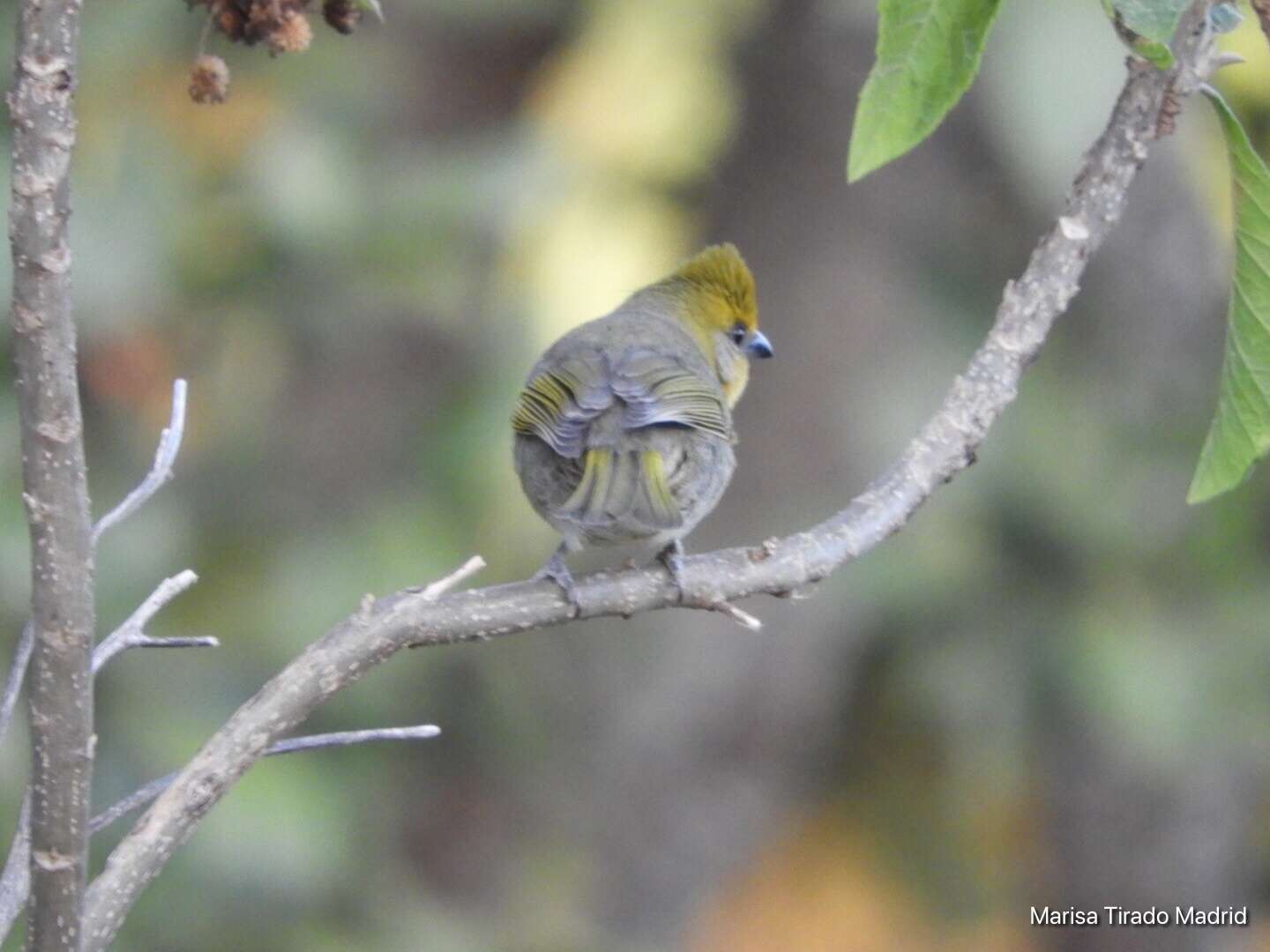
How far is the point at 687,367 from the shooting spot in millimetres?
3564

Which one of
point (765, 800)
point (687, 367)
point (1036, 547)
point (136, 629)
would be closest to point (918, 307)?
point (1036, 547)

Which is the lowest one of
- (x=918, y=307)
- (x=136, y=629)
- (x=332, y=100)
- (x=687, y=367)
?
(x=136, y=629)

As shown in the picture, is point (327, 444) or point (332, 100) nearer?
point (332, 100)

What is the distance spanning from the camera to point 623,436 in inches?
130

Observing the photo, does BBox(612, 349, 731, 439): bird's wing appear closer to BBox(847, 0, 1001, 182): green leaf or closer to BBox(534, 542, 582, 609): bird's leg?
BBox(534, 542, 582, 609): bird's leg

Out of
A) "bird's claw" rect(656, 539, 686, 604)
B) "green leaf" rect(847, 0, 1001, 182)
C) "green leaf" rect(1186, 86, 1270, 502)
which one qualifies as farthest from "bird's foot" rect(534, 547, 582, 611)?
"green leaf" rect(1186, 86, 1270, 502)

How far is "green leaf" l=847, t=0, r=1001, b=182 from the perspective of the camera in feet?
6.49

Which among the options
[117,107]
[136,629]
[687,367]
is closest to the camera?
[136,629]

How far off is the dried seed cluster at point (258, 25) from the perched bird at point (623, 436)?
1.17 metres

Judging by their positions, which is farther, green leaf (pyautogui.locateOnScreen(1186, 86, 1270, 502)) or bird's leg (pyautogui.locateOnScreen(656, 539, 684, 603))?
bird's leg (pyautogui.locateOnScreen(656, 539, 684, 603))

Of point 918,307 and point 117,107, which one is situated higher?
point 918,307

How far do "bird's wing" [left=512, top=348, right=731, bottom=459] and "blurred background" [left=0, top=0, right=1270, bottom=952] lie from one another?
4.61 ft

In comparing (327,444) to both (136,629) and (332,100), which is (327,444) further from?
(136,629)

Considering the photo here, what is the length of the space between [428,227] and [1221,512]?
10.9ft
